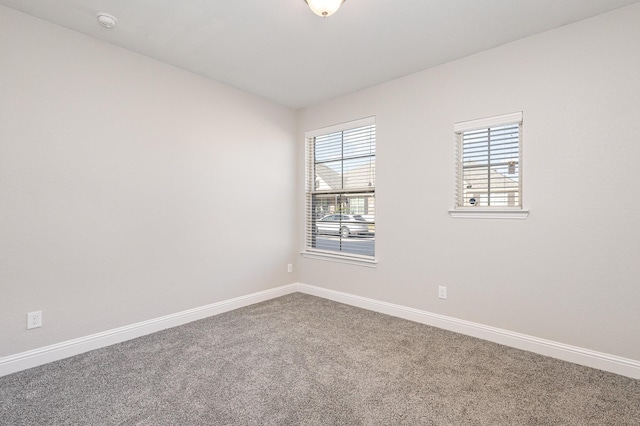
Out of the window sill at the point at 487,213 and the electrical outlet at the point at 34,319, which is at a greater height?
the window sill at the point at 487,213

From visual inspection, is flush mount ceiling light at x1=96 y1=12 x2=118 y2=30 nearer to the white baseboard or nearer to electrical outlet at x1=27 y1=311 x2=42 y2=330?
electrical outlet at x1=27 y1=311 x2=42 y2=330

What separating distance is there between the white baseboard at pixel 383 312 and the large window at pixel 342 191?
69 cm

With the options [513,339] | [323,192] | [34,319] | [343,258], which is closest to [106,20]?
[34,319]

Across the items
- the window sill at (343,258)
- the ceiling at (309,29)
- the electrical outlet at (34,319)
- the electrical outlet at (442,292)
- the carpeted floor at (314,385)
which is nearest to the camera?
the carpeted floor at (314,385)

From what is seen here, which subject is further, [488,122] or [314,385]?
[488,122]

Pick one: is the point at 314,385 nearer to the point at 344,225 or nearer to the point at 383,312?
the point at 383,312

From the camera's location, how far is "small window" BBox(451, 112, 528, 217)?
2.66 m

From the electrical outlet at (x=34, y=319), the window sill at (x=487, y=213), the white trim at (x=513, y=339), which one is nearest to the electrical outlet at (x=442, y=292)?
the white trim at (x=513, y=339)

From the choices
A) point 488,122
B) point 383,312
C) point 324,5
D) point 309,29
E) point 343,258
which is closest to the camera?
point 324,5

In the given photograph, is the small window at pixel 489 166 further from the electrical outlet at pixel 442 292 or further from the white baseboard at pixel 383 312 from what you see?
the white baseboard at pixel 383 312

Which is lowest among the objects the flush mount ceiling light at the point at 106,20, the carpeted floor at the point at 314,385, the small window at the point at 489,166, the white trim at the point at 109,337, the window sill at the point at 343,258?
the carpeted floor at the point at 314,385

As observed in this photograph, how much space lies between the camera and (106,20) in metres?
2.31

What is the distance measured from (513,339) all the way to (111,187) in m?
3.81

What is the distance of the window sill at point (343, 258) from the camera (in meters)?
3.61
